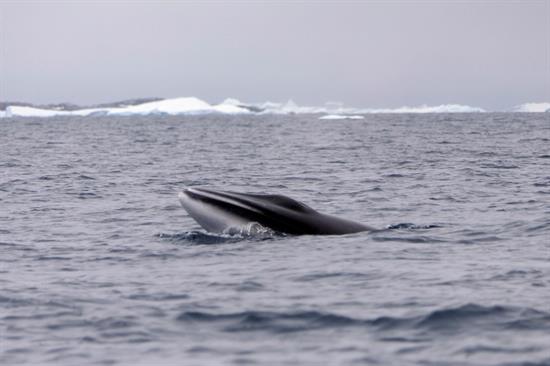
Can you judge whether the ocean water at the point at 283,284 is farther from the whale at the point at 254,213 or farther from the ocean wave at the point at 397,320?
the whale at the point at 254,213

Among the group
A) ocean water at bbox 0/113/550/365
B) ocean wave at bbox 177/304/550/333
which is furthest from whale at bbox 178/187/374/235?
ocean wave at bbox 177/304/550/333

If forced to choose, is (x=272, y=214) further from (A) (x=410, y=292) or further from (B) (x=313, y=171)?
(B) (x=313, y=171)

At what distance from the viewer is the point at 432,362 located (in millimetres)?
9172

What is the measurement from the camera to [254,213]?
16.2 m

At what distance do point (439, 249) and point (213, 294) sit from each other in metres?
4.86

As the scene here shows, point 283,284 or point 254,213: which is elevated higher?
point 254,213

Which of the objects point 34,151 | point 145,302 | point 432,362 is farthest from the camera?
point 34,151

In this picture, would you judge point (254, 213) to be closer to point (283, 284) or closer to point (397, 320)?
point (283, 284)

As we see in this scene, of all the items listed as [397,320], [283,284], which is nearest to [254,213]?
[283,284]

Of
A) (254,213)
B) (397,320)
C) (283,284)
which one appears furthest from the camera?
(254,213)

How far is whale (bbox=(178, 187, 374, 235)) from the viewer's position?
16.2 meters

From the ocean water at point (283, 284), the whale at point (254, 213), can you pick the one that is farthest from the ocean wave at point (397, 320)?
the whale at point (254, 213)

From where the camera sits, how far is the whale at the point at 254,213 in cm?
1623

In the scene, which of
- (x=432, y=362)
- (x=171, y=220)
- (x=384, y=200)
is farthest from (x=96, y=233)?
(x=432, y=362)
